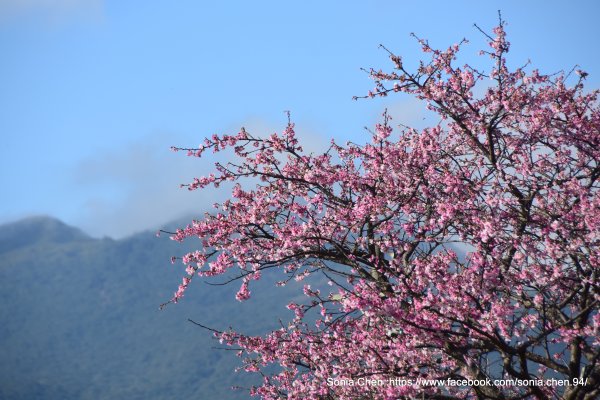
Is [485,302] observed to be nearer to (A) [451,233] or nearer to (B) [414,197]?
(A) [451,233]

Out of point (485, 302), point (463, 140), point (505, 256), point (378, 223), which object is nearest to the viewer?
point (485, 302)

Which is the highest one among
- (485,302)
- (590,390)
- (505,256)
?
(505,256)

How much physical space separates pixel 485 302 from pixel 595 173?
3030 millimetres

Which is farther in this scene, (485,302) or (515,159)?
(515,159)

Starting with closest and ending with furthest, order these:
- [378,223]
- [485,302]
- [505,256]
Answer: [485,302] < [505,256] < [378,223]

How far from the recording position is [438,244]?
10.1m

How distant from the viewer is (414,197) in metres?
11.2

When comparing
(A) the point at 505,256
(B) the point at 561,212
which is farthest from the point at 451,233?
(B) the point at 561,212

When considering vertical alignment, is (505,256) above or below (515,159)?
below

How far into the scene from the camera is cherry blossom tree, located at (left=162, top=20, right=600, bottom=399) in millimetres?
9047

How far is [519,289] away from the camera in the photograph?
9625 mm

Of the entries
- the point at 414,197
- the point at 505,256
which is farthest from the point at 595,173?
the point at 414,197

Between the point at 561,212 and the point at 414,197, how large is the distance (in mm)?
2483

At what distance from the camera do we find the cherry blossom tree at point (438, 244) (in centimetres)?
905
